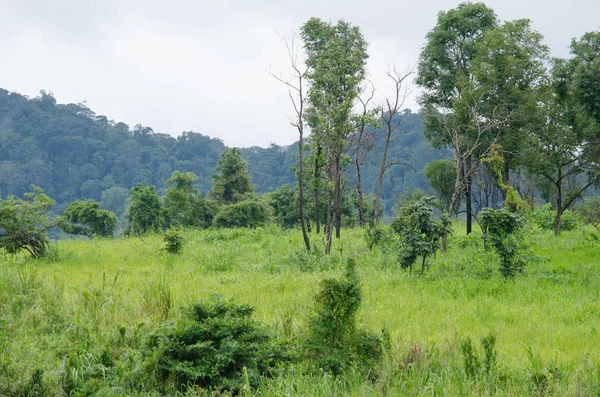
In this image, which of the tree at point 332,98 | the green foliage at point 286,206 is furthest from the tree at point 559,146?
the green foliage at point 286,206

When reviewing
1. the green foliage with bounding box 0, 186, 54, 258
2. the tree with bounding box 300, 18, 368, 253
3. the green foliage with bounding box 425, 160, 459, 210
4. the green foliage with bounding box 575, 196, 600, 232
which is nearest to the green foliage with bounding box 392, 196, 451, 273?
the tree with bounding box 300, 18, 368, 253

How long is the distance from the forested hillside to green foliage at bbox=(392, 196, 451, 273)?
70.5 m

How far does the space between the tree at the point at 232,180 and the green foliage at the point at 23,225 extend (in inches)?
1132

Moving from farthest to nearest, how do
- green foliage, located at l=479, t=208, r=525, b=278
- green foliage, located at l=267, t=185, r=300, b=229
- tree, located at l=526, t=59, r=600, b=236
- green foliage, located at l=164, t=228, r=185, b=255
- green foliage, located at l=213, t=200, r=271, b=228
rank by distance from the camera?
1. green foliage, located at l=267, t=185, r=300, b=229
2. green foliage, located at l=213, t=200, r=271, b=228
3. tree, located at l=526, t=59, r=600, b=236
4. green foliage, located at l=164, t=228, r=185, b=255
5. green foliage, located at l=479, t=208, r=525, b=278

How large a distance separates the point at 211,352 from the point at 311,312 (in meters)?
1.09

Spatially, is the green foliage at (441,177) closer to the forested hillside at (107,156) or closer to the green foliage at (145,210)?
the green foliage at (145,210)

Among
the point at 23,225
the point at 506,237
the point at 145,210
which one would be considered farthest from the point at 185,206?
the point at 506,237

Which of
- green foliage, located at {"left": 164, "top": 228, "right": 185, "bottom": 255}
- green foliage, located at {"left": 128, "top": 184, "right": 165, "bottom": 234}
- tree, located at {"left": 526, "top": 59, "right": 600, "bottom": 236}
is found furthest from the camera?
green foliage, located at {"left": 128, "top": 184, "right": 165, "bottom": 234}

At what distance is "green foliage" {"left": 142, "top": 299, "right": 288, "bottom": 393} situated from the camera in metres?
Answer: 5.16

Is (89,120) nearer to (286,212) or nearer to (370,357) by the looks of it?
(286,212)

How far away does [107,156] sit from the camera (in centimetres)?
10581

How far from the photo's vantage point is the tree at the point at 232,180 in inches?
1732

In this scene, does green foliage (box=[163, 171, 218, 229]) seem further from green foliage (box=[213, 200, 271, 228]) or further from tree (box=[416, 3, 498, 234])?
tree (box=[416, 3, 498, 234])

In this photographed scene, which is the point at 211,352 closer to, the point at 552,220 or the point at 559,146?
the point at 559,146
